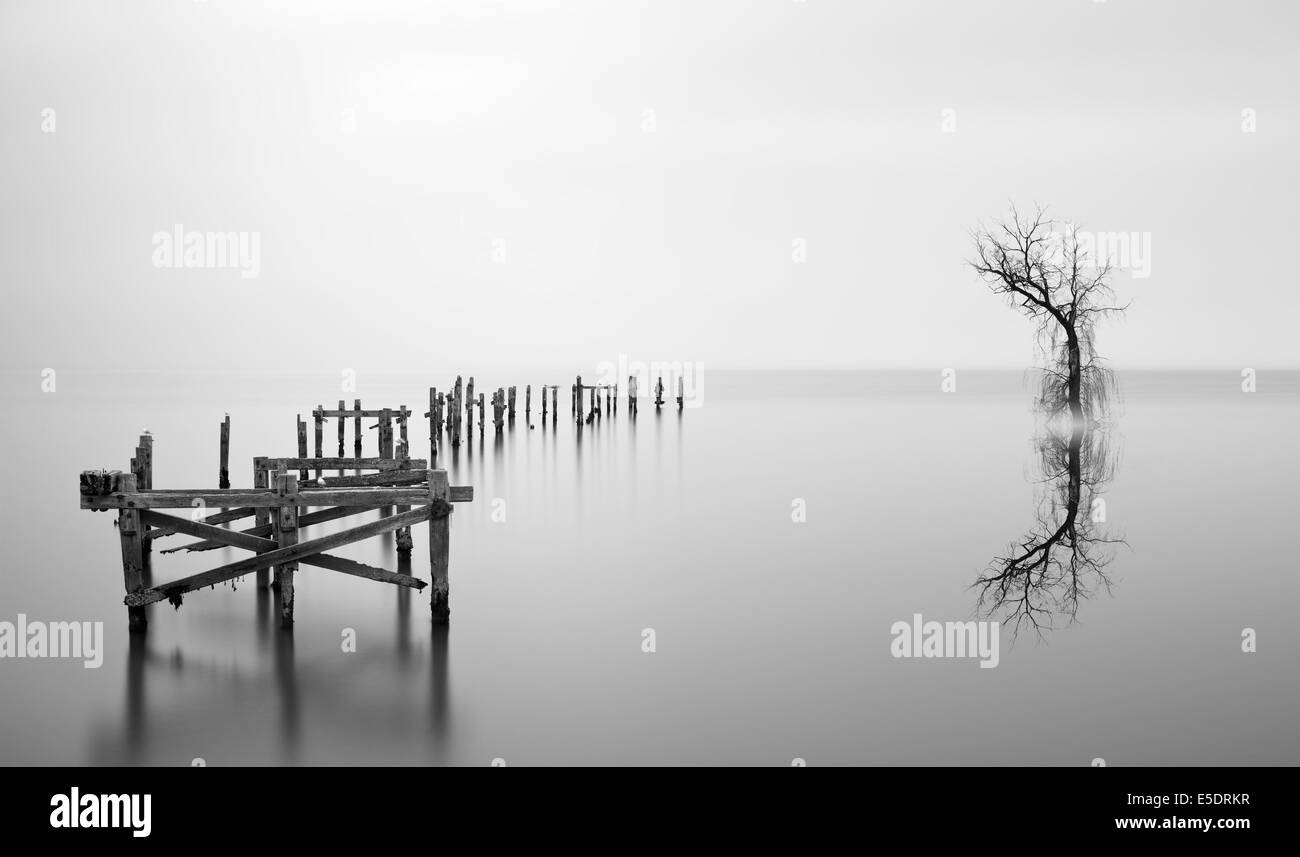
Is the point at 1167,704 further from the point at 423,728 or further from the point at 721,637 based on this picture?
the point at 423,728

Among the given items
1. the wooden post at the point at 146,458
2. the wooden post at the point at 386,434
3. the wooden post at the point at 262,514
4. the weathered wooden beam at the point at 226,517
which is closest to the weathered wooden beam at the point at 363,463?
the wooden post at the point at 386,434

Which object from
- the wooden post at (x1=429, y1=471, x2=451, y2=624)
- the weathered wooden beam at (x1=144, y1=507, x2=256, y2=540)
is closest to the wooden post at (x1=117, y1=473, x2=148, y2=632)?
the wooden post at (x1=429, y1=471, x2=451, y2=624)

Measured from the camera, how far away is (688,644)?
13180 millimetres

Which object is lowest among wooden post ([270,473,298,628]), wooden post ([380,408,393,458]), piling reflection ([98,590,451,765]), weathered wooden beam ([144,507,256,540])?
piling reflection ([98,590,451,765])

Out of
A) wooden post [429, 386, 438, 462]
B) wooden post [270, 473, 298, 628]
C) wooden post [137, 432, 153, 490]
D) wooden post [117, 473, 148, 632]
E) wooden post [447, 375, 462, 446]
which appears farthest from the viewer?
wooden post [447, 375, 462, 446]

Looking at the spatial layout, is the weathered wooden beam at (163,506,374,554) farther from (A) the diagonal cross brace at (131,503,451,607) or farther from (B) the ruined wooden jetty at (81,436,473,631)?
(A) the diagonal cross brace at (131,503,451,607)

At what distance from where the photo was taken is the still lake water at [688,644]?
991 cm

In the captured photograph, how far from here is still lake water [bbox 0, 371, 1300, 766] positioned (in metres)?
9.91

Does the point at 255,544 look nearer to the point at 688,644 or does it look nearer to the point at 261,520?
the point at 261,520

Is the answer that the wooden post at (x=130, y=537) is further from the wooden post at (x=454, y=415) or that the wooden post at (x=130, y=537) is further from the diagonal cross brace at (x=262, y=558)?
the wooden post at (x=454, y=415)

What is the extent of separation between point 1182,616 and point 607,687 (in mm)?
8538

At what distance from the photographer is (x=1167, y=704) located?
11000 millimetres
